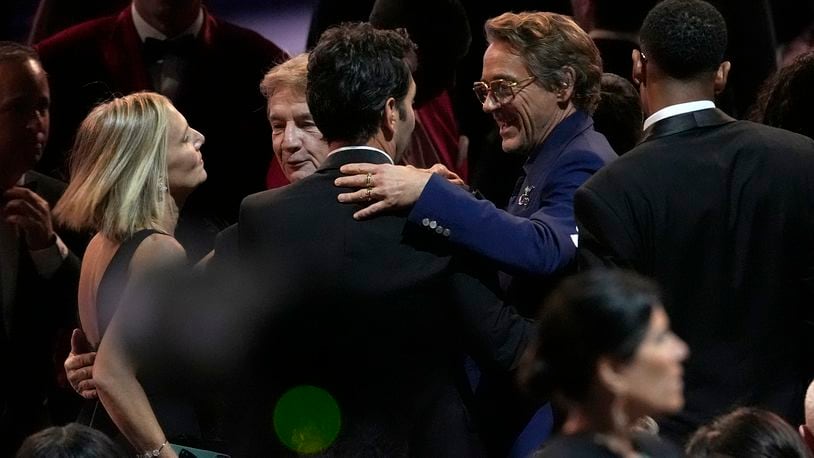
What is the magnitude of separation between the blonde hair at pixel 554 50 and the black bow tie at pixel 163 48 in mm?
1770

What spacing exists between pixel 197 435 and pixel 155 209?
552 mm

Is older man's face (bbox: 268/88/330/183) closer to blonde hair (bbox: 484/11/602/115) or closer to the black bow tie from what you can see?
blonde hair (bbox: 484/11/602/115)

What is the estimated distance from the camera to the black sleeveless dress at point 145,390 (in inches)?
131

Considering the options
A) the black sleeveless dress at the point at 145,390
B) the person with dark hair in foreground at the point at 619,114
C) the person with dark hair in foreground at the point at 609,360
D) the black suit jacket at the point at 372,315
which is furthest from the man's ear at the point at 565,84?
the person with dark hair in foreground at the point at 609,360

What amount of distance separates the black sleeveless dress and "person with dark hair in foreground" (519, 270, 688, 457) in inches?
56.9

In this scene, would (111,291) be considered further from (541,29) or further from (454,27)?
(454,27)

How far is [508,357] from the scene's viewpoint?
298 centimetres

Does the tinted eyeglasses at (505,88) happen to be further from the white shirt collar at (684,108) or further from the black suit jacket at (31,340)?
the black suit jacket at (31,340)

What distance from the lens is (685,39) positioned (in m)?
3.16

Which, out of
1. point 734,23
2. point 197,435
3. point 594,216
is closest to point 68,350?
point 197,435

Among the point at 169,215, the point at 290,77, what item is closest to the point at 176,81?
the point at 290,77

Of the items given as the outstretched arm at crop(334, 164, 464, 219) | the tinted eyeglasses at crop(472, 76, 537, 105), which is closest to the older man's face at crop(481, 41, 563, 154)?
the tinted eyeglasses at crop(472, 76, 537, 105)

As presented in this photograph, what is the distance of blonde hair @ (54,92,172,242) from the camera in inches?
132

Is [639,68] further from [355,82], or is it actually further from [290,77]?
[290,77]
